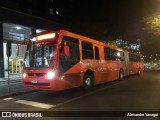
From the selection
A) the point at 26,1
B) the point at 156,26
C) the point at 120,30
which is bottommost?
the point at 156,26

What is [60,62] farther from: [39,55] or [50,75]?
[39,55]

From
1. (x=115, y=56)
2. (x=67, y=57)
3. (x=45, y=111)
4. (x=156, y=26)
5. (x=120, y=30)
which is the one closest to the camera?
(x=45, y=111)

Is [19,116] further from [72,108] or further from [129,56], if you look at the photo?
[129,56]

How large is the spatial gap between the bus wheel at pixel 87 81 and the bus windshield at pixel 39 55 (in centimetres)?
329

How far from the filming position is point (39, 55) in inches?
491

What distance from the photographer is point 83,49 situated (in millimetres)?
14547

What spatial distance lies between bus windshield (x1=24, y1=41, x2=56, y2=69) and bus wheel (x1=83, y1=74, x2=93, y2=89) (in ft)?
10.8

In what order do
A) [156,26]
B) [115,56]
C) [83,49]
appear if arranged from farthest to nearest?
[115,56]
[156,26]
[83,49]

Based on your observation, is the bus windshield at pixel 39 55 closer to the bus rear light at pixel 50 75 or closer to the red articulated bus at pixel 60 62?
the red articulated bus at pixel 60 62

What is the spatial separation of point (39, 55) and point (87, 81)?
12.6 feet

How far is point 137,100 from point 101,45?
24.0 feet

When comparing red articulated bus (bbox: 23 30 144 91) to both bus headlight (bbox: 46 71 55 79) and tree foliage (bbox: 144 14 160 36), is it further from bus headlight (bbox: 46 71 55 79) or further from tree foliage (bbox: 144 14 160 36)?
tree foliage (bbox: 144 14 160 36)

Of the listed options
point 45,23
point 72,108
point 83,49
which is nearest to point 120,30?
point 45,23

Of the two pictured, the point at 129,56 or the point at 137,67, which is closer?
the point at 129,56
